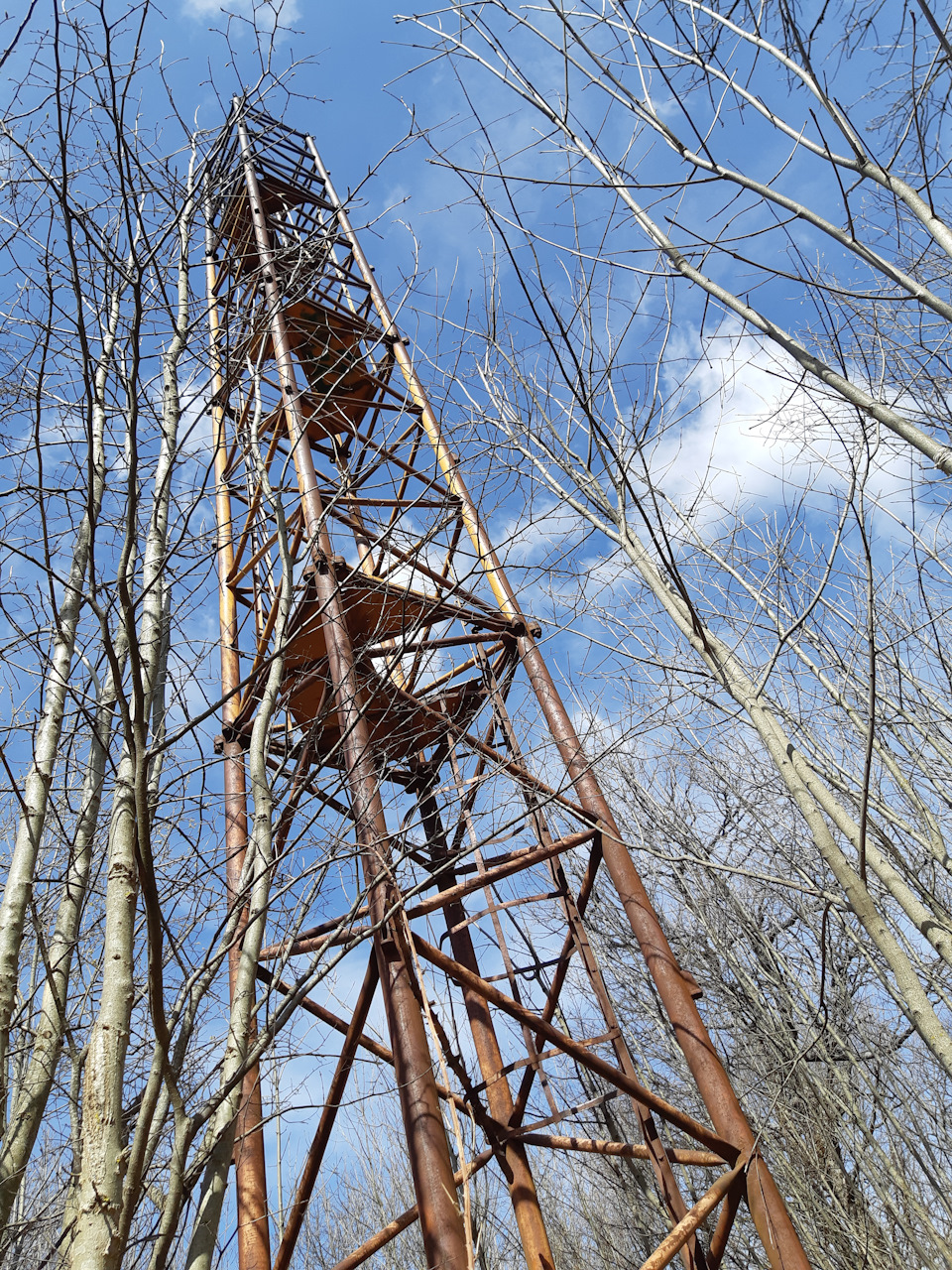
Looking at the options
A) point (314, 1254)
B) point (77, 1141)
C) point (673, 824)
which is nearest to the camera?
point (77, 1141)

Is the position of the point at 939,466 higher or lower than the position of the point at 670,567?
lower

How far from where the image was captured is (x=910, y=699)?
7195 mm

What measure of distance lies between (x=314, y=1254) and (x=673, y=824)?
10080mm

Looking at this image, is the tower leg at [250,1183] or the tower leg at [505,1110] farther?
the tower leg at [505,1110]

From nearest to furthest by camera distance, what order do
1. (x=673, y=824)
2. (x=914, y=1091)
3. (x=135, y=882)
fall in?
(x=135, y=882)
(x=914, y=1091)
(x=673, y=824)

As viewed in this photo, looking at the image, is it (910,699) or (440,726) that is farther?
(910,699)

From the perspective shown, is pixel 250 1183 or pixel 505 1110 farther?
pixel 505 1110

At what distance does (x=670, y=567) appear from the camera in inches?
110

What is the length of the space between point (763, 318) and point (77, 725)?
2.76m

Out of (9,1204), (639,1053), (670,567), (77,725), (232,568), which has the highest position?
(232,568)

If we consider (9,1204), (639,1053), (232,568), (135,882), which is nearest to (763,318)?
(135,882)

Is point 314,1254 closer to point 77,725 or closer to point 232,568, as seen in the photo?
point 232,568

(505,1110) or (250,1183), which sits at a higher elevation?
(505,1110)

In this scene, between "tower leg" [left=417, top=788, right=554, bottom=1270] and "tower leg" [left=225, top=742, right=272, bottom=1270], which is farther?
"tower leg" [left=417, top=788, right=554, bottom=1270]
